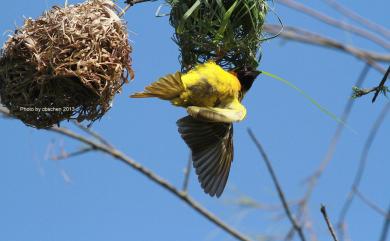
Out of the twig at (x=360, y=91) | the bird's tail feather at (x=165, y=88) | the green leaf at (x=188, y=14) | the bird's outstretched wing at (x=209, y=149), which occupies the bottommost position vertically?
the twig at (x=360, y=91)

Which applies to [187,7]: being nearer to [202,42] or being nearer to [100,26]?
[202,42]

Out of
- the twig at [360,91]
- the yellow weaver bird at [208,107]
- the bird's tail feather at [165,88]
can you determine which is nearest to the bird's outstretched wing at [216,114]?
the yellow weaver bird at [208,107]

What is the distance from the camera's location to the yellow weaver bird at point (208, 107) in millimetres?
2863

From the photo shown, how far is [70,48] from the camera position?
276 cm

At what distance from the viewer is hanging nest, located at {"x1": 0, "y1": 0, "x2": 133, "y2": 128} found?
2729 mm

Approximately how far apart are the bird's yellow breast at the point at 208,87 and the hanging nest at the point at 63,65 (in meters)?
0.29

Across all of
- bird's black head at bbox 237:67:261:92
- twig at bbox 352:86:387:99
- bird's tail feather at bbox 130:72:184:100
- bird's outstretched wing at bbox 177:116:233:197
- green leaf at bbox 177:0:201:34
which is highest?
green leaf at bbox 177:0:201:34

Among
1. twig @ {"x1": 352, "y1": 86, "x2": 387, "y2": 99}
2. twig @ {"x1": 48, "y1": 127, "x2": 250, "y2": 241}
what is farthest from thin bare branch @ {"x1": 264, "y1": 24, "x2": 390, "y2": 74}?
twig @ {"x1": 48, "y1": 127, "x2": 250, "y2": 241}

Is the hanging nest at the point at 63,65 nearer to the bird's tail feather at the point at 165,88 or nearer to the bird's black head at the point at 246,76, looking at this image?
the bird's tail feather at the point at 165,88

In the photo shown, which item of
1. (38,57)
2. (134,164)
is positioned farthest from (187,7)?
(134,164)

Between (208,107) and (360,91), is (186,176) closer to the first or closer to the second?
(208,107)

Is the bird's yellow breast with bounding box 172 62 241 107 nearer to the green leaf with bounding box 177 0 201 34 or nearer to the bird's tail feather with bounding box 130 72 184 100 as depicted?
A: the bird's tail feather with bounding box 130 72 184 100

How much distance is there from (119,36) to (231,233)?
1.30 metres

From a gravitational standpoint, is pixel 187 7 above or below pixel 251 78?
above
